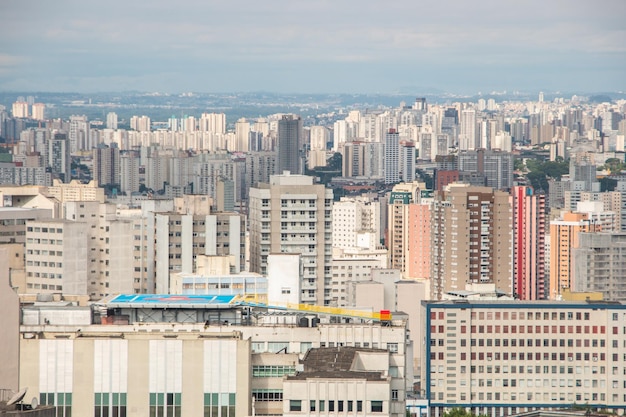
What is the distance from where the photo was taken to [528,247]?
143 ft

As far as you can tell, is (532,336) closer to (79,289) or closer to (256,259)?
(256,259)

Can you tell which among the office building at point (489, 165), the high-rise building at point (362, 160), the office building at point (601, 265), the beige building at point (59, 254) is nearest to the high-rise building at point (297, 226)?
the beige building at point (59, 254)

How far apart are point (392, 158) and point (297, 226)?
6706 centimetres

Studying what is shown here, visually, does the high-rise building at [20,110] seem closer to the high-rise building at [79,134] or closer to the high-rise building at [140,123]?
the high-rise building at [79,134]

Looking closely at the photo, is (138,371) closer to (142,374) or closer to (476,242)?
(142,374)

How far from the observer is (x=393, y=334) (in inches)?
609

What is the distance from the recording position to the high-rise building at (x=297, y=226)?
28.1 meters

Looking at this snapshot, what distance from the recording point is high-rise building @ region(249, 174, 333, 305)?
2809 centimetres

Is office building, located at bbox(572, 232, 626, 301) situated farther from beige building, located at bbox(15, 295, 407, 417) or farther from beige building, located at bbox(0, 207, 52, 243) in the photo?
beige building, located at bbox(15, 295, 407, 417)

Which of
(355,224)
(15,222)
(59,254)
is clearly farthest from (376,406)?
(355,224)

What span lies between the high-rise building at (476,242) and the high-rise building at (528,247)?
0.84 meters

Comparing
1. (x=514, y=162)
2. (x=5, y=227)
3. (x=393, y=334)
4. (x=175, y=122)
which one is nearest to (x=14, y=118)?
(x=175, y=122)

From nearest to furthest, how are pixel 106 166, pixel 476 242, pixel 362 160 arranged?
pixel 476 242 → pixel 106 166 → pixel 362 160

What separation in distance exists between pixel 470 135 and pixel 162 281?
83.2 meters
